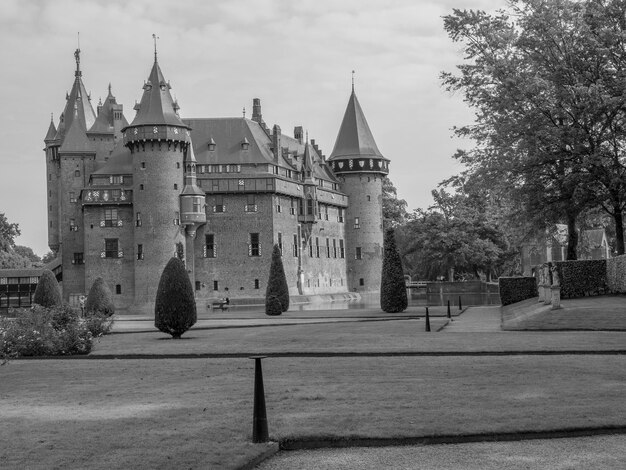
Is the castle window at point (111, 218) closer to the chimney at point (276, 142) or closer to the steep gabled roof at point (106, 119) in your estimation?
the steep gabled roof at point (106, 119)

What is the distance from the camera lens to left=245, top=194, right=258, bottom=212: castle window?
261ft

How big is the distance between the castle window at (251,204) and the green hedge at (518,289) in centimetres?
3655

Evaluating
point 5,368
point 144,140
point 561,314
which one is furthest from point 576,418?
point 144,140

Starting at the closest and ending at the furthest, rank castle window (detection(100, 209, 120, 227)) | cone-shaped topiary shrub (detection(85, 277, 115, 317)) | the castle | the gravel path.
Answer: the gravel path
cone-shaped topiary shrub (detection(85, 277, 115, 317))
the castle
castle window (detection(100, 209, 120, 227))

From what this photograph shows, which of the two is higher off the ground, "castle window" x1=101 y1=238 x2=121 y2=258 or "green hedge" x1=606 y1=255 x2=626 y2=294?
"castle window" x1=101 y1=238 x2=121 y2=258

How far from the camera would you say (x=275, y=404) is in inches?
470

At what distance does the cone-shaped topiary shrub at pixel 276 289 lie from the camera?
1914 inches

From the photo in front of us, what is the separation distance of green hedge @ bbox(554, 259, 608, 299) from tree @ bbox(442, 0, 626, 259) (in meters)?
2.33

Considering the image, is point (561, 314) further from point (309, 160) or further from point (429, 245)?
point (309, 160)

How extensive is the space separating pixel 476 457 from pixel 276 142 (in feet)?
251

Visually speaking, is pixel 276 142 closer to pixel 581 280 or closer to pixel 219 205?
pixel 219 205

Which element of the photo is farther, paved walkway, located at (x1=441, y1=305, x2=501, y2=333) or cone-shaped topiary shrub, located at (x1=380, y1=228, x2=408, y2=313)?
cone-shaped topiary shrub, located at (x1=380, y1=228, x2=408, y2=313)

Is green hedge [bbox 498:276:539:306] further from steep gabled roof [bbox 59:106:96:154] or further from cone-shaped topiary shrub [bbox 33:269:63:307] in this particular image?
steep gabled roof [bbox 59:106:96:154]

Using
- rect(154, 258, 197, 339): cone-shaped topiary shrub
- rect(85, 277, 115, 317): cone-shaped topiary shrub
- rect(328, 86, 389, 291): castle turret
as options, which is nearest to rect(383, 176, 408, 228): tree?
rect(328, 86, 389, 291): castle turret
